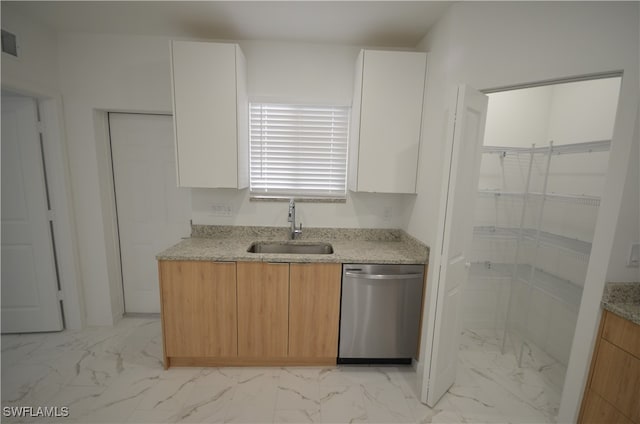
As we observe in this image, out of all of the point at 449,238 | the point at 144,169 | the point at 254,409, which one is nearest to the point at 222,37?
the point at 144,169

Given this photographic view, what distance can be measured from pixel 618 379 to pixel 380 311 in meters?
1.24

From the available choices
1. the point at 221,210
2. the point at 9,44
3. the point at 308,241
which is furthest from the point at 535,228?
the point at 9,44

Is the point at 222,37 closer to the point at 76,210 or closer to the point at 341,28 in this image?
the point at 341,28

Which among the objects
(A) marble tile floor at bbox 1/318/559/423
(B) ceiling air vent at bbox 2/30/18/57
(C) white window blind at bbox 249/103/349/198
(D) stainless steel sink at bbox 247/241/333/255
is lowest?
(A) marble tile floor at bbox 1/318/559/423

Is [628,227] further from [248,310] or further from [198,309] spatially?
[198,309]

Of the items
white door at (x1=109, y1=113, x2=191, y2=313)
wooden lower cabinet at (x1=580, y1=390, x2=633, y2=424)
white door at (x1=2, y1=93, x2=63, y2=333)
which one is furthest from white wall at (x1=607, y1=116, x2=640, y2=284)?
white door at (x1=2, y1=93, x2=63, y2=333)

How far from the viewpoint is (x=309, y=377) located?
6.34 ft

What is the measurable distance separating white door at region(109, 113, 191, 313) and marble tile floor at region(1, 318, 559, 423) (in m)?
0.62

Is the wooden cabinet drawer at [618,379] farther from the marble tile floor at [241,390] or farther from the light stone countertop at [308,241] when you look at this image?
the light stone countertop at [308,241]

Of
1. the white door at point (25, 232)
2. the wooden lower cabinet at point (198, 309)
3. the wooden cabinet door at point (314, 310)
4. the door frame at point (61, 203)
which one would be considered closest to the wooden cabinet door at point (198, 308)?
the wooden lower cabinet at point (198, 309)

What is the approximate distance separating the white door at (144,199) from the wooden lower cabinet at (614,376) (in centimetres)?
313

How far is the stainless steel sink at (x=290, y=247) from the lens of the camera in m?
2.34

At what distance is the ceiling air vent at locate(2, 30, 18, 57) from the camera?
1801 millimetres

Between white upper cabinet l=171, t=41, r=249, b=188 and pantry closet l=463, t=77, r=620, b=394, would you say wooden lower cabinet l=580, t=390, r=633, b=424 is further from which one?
white upper cabinet l=171, t=41, r=249, b=188
